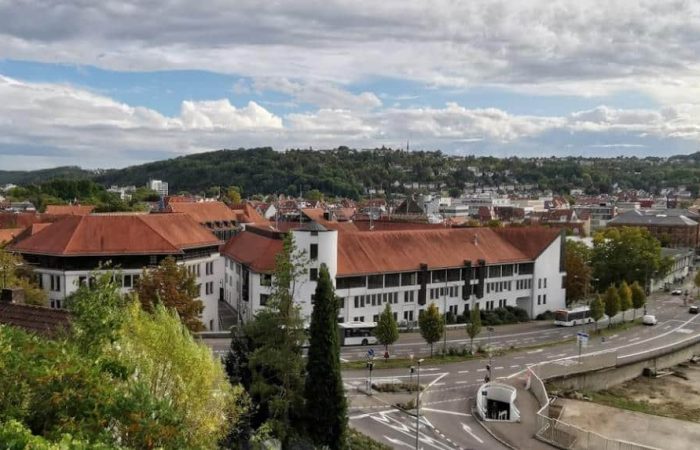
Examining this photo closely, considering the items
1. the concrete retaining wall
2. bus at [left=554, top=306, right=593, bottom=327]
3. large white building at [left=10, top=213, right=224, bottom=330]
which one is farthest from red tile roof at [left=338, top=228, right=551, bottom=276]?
the concrete retaining wall

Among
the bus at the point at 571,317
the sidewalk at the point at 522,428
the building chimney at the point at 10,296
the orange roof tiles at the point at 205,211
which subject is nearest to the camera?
the building chimney at the point at 10,296

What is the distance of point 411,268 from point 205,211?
147 ft

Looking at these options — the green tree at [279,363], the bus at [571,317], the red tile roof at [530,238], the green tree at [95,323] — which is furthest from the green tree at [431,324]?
the green tree at [95,323]

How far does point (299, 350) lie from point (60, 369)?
21.2 metres

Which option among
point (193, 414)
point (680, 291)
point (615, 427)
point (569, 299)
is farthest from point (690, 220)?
point (193, 414)

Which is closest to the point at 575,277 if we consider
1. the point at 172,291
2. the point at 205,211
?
the point at 172,291

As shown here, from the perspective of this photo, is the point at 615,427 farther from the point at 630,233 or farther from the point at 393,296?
the point at 630,233

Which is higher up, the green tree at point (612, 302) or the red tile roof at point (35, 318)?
the red tile roof at point (35, 318)

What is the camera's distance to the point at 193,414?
2228cm

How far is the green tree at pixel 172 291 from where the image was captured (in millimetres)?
50219

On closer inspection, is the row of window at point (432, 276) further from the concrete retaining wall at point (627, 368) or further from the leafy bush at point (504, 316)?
the concrete retaining wall at point (627, 368)

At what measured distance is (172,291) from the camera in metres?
50.6

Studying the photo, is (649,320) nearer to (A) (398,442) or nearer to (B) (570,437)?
(B) (570,437)

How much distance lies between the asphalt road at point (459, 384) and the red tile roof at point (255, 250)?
1431 centimetres
